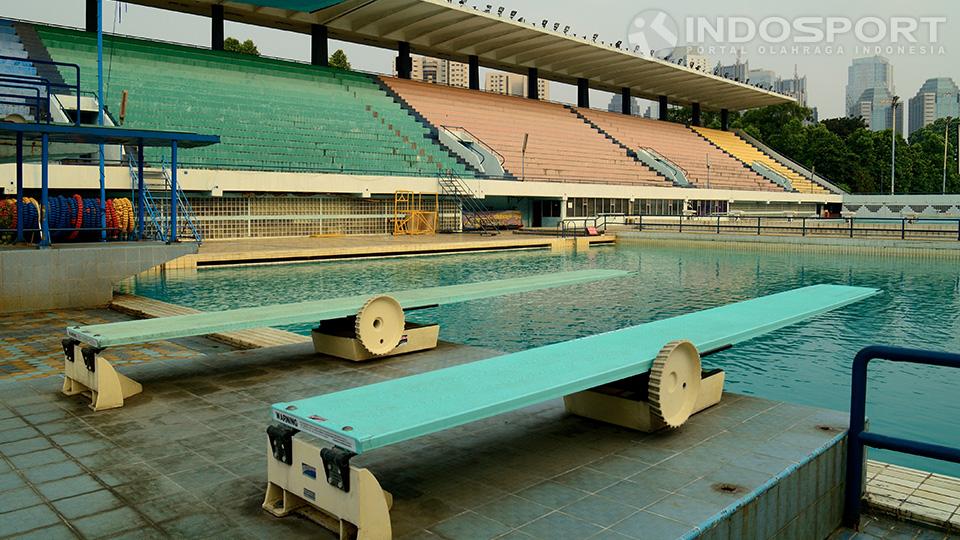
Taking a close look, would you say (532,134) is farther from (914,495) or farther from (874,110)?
(874,110)

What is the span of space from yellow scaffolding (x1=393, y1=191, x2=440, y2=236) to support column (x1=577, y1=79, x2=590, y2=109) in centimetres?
2094

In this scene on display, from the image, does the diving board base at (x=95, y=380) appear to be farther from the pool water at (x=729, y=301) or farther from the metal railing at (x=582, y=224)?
the metal railing at (x=582, y=224)

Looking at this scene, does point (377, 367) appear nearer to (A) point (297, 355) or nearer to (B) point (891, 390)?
(A) point (297, 355)

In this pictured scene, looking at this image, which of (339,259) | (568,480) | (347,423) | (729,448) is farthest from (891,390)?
(339,259)

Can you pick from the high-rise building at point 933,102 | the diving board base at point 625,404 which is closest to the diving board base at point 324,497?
the diving board base at point 625,404

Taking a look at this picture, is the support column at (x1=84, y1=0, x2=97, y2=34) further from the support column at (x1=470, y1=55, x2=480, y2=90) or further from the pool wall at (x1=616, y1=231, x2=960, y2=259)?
the pool wall at (x1=616, y1=231, x2=960, y2=259)

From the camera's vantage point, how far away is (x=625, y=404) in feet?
14.2

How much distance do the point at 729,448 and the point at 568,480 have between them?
1.04 m

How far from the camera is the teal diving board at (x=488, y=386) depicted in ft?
9.68

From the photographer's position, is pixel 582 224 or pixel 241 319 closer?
pixel 241 319

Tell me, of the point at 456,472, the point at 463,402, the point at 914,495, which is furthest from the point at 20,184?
the point at 914,495

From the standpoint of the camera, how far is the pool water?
22.2 ft

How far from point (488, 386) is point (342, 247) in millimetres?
16553

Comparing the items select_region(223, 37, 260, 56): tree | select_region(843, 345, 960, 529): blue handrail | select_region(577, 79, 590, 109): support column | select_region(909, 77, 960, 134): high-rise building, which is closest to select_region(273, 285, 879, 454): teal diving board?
select_region(843, 345, 960, 529): blue handrail
